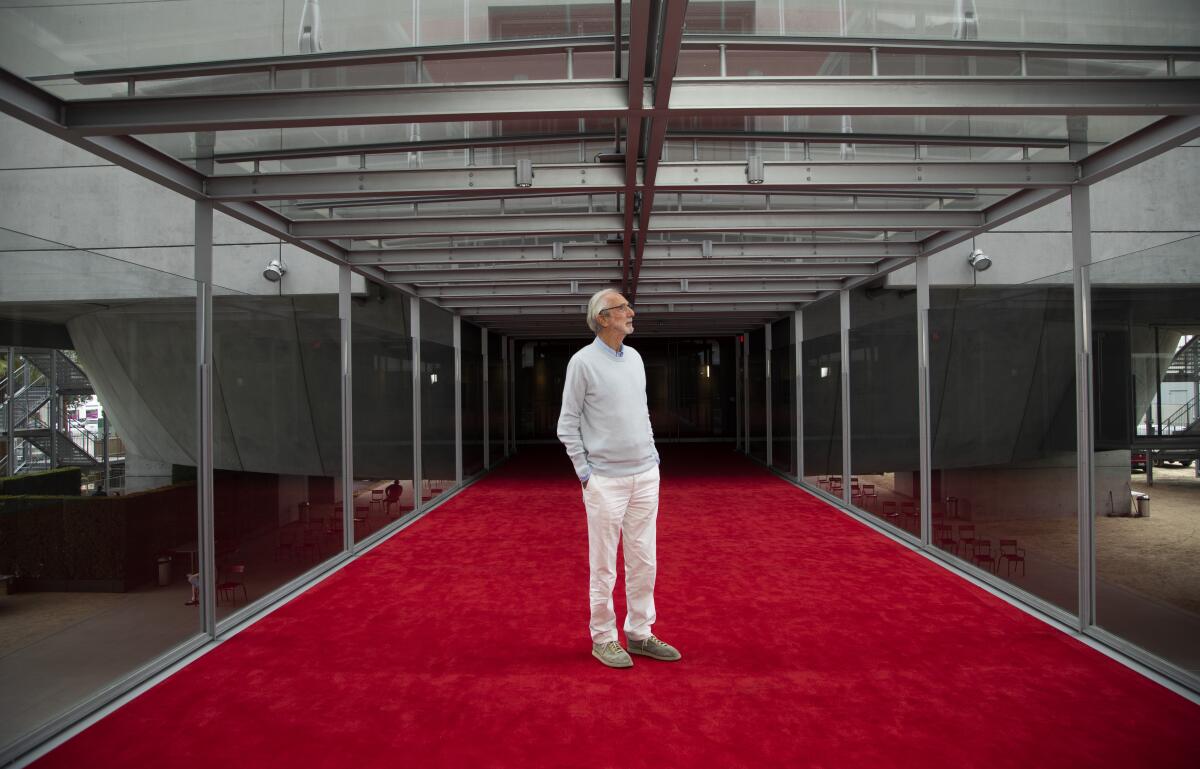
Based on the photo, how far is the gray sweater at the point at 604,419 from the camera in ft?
12.3

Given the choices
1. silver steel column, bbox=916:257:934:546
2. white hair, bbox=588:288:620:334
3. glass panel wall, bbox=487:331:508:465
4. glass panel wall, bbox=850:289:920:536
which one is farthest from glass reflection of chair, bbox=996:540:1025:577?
glass panel wall, bbox=487:331:508:465

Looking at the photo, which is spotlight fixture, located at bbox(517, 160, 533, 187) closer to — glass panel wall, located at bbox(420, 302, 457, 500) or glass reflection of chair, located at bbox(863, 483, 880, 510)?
glass panel wall, located at bbox(420, 302, 457, 500)

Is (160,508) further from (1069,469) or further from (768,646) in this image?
A: (1069,469)

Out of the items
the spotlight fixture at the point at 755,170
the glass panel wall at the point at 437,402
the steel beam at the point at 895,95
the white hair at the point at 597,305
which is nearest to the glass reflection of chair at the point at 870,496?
the spotlight fixture at the point at 755,170

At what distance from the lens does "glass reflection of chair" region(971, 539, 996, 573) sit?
5757 millimetres

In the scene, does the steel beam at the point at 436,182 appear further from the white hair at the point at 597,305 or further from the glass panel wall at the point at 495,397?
the glass panel wall at the point at 495,397

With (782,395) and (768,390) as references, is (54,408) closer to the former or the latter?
(782,395)

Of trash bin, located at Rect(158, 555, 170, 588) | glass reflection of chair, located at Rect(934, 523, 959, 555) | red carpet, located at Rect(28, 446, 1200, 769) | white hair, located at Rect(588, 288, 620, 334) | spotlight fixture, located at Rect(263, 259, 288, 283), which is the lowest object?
red carpet, located at Rect(28, 446, 1200, 769)

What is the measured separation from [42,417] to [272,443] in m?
2.41

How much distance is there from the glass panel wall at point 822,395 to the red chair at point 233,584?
749cm

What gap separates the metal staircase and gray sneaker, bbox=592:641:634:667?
293cm

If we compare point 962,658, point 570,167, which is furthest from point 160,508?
point 962,658

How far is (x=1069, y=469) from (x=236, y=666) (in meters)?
5.67

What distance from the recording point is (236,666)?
402 centimetres
